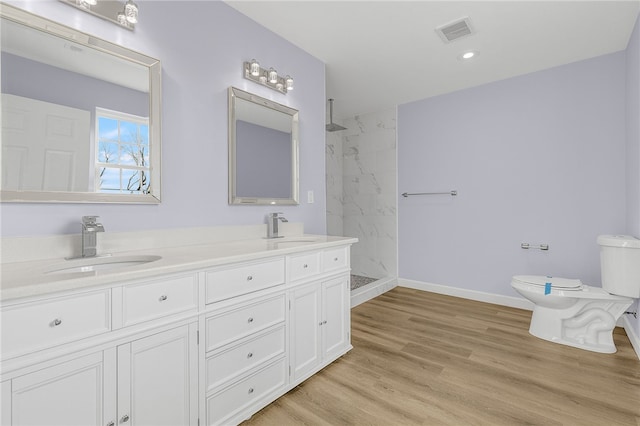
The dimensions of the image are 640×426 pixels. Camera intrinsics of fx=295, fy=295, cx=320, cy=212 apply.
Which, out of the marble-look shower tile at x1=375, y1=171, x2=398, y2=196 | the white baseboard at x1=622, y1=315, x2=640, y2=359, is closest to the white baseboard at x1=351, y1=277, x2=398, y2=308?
the marble-look shower tile at x1=375, y1=171, x2=398, y2=196

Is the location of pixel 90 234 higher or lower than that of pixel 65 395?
higher

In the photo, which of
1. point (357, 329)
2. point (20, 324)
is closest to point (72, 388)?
point (20, 324)

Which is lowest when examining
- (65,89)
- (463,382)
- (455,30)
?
(463,382)

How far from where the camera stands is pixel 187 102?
1.74 m

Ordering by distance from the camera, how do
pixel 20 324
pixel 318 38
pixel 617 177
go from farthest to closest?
pixel 617 177, pixel 318 38, pixel 20 324

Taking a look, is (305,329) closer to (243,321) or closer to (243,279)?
(243,321)

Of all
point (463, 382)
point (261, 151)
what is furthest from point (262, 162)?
point (463, 382)

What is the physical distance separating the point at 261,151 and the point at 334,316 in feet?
4.21

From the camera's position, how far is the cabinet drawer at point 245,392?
132cm

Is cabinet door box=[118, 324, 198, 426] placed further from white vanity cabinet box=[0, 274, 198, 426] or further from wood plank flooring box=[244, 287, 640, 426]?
wood plank flooring box=[244, 287, 640, 426]

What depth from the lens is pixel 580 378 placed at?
5.94 ft

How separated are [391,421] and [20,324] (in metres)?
1.52

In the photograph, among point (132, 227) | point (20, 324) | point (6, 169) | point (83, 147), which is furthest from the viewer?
point (132, 227)

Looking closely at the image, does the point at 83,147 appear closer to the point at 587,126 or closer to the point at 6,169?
the point at 6,169
